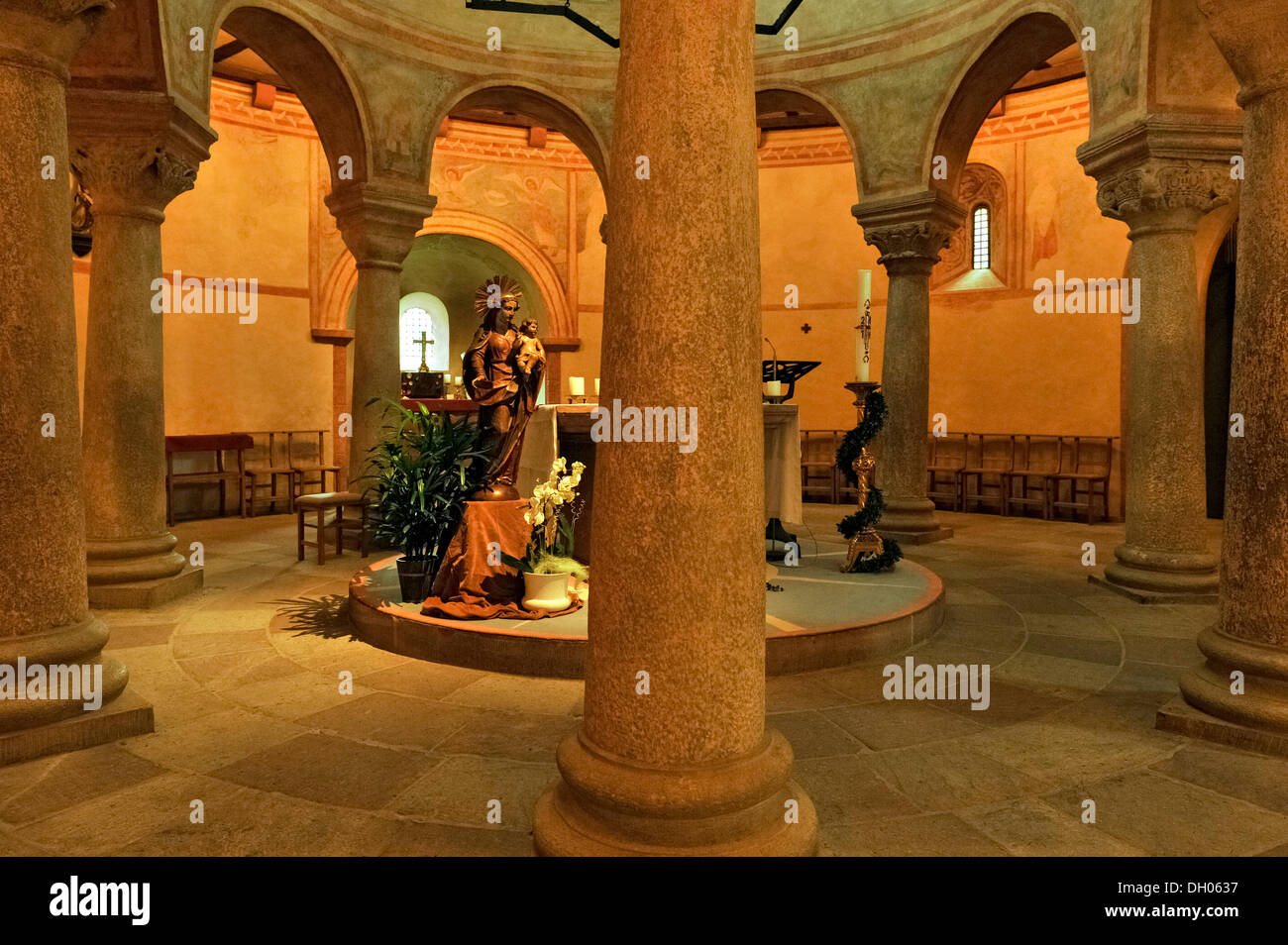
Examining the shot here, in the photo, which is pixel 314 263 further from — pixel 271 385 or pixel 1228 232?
pixel 1228 232

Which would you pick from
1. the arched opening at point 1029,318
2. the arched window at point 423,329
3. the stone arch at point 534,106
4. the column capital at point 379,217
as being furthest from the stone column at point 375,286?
the arched opening at point 1029,318

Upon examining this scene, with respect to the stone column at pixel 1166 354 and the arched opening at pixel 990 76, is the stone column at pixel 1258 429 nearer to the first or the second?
the stone column at pixel 1166 354

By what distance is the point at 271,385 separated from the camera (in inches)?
468

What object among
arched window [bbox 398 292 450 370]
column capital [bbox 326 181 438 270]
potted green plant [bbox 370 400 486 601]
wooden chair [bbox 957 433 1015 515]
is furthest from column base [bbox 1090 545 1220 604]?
arched window [bbox 398 292 450 370]

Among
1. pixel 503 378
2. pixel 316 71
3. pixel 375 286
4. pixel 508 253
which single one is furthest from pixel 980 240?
pixel 503 378

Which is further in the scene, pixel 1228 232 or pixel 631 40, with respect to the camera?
pixel 1228 232

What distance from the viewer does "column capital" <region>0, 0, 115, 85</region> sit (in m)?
3.41

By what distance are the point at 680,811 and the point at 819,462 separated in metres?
11.0

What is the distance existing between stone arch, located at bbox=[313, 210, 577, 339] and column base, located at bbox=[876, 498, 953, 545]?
6.56 meters

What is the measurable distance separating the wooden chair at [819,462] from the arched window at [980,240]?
10.3ft

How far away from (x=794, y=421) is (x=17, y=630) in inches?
196

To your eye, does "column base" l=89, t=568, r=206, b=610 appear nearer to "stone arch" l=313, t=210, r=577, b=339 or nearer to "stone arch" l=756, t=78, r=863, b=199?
"stone arch" l=313, t=210, r=577, b=339

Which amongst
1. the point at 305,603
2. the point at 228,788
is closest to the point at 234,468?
the point at 305,603

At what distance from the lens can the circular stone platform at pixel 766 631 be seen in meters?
4.62
